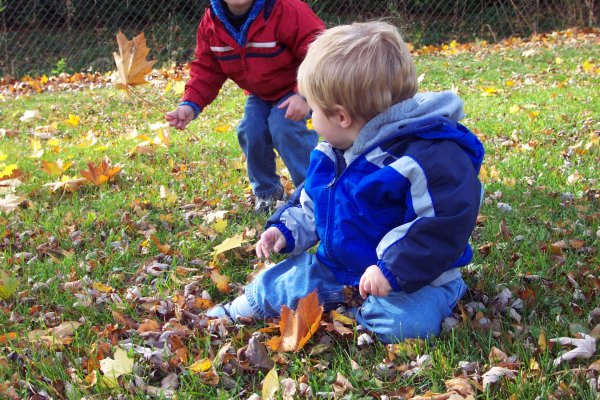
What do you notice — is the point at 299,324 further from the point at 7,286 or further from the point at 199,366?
the point at 7,286

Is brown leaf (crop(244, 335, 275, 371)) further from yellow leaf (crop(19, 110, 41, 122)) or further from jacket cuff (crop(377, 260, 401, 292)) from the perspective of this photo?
yellow leaf (crop(19, 110, 41, 122))

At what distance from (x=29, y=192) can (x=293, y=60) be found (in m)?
1.81

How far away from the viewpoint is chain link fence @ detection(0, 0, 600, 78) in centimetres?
1098

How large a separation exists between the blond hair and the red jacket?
119cm

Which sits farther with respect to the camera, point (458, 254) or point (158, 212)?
point (158, 212)

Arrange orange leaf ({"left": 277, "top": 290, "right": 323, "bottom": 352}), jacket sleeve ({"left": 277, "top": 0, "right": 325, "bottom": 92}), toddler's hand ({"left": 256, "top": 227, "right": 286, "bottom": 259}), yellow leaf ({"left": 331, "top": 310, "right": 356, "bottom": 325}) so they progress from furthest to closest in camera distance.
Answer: jacket sleeve ({"left": 277, "top": 0, "right": 325, "bottom": 92})
toddler's hand ({"left": 256, "top": 227, "right": 286, "bottom": 259})
yellow leaf ({"left": 331, "top": 310, "right": 356, "bottom": 325})
orange leaf ({"left": 277, "top": 290, "right": 323, "bottom": 352})

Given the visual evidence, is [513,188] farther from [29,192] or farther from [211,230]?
[29,192]

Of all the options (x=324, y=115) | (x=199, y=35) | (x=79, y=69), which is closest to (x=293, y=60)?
(x=199, y=35)

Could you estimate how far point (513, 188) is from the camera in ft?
11.7

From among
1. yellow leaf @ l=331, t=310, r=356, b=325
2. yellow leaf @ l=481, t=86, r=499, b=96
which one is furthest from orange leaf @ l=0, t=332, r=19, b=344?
yellow leaf @ l=481, t=86, r=499, b=96

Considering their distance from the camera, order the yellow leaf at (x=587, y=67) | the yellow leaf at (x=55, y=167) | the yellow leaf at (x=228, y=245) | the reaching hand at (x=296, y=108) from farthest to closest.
A: the yellow leaf at (x=587, y=67) → the yellow leaf at (x=55, y=167) → the reaching hand at (x=296, y=108) → the yellow leaf at (x=228, y=245)

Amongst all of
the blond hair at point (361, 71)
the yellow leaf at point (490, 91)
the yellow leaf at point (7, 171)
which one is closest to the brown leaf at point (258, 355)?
the blond hair at point (361, 71)

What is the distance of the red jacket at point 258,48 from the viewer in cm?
335

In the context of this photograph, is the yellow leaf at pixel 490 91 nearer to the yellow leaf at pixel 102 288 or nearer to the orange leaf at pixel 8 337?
the yellow leaf at pixel 102 288
